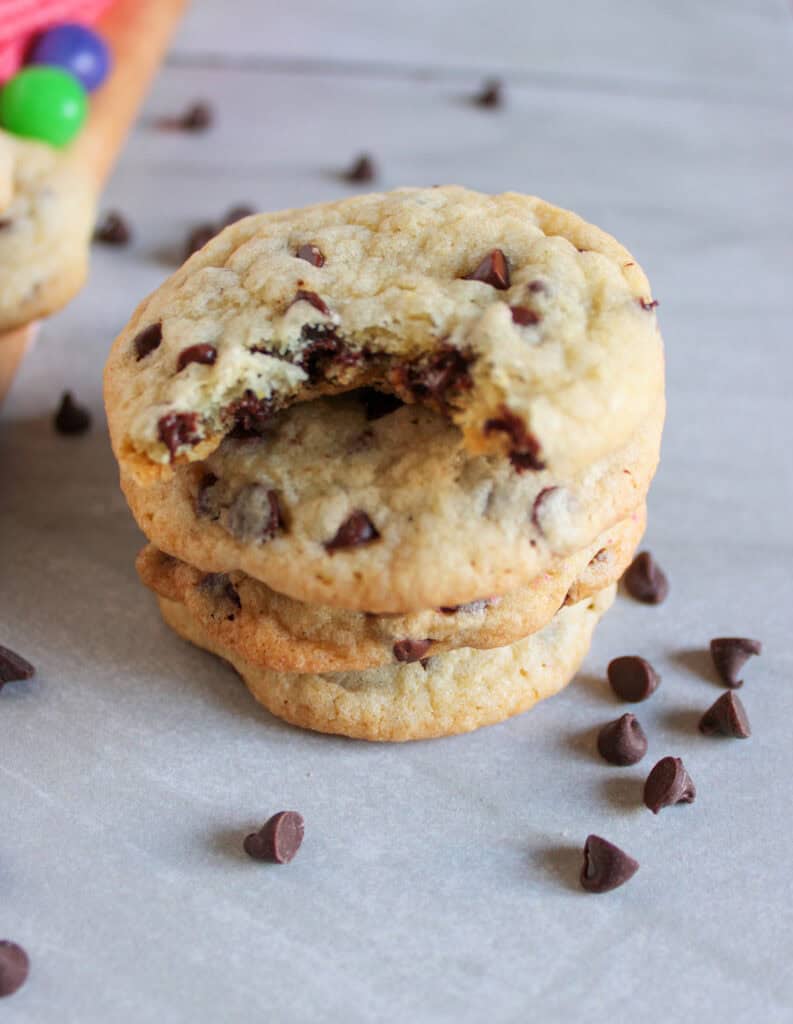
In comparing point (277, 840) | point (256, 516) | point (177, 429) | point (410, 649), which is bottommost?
point (277, 840)

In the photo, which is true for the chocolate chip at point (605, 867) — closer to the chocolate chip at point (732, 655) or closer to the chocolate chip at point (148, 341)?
the chocolate chip at point (732, 655)

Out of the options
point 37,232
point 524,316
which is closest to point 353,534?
point 524,316

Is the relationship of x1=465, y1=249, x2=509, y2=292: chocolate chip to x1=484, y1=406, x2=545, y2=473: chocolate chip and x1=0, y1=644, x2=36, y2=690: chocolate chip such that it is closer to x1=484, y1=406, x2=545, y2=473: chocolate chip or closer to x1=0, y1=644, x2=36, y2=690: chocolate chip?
x1=484, y1=406, x2=545, y2=473: chocolate chip

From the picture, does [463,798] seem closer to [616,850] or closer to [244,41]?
[616,850]

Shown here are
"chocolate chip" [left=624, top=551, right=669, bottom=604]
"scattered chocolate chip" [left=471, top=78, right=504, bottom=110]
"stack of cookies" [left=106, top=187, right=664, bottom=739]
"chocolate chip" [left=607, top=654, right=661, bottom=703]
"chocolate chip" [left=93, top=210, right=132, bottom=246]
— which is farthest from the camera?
"scattered chocolate chip" [left=471, top=78, right=504, bottom=110]

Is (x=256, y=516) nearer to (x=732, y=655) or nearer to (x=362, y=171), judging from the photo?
(x=732, y=655)

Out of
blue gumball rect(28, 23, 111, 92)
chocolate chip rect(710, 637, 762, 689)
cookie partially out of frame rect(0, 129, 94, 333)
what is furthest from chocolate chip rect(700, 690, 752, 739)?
blue gumball rect(28, 23, 111, 92)
